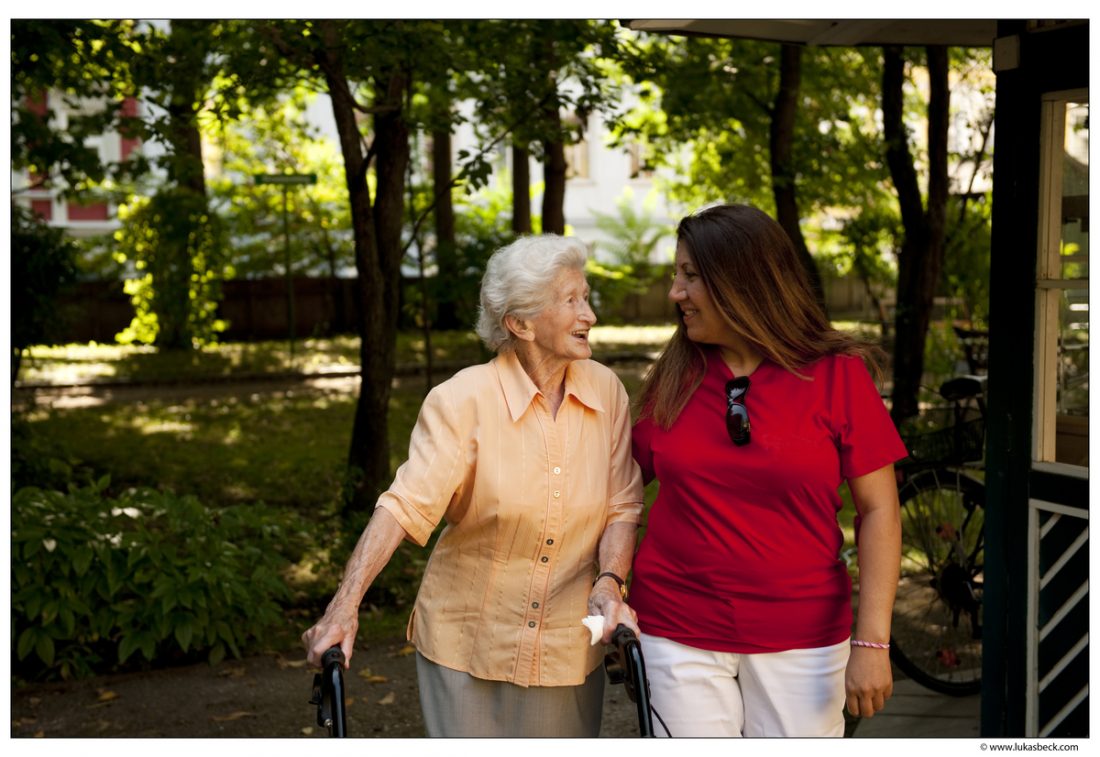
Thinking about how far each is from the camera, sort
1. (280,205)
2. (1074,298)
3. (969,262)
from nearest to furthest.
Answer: (1074,298) < (969,262) < (280,205)

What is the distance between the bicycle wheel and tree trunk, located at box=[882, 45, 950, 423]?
5.64 m

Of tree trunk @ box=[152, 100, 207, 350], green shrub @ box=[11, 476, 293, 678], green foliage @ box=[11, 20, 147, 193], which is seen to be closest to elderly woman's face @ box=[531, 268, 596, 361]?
green shrub @ box=[11, 476, 293, 678]

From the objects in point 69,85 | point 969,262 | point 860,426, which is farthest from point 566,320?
point 969,262

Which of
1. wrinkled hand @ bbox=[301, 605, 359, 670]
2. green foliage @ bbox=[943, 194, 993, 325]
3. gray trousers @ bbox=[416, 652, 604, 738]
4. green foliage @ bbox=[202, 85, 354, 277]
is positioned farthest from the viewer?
green foliage @ bbox=[202, 85, 354, 277]

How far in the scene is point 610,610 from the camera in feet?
10.2

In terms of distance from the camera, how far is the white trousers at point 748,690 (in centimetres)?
320

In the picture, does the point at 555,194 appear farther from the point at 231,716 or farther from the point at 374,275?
the point at 231,716

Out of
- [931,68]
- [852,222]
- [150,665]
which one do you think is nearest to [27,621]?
[150,665]

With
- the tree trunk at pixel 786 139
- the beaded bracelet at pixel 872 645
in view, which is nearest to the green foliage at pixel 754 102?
the tree trunk at pixel 786 139

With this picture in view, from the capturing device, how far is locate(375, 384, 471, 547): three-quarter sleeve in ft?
10.7

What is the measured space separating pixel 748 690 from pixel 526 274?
43.1 inches

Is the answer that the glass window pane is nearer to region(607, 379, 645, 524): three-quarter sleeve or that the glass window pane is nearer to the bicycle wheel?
region(607, 379, 645, 524): three-quarter sleeve
